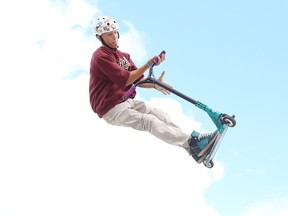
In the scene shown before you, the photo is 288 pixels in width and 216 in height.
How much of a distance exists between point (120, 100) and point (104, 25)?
1.15 metres

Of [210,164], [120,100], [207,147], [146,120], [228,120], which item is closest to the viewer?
[228,120]

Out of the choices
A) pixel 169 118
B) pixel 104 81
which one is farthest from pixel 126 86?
pixel 169 118

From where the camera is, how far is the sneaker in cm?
695

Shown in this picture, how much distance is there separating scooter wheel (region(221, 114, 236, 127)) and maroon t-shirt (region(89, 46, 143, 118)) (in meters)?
1.49

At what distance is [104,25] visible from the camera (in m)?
7.43

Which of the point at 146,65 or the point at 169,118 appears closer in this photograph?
the point at 146,65

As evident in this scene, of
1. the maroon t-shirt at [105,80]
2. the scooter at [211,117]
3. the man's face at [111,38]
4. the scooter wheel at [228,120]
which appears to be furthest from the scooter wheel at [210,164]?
the man's face at [111,38]

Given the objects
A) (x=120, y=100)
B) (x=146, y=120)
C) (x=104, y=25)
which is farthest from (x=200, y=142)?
(x=104, y=25)

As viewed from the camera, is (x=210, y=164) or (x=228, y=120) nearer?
(x=228, y=120)

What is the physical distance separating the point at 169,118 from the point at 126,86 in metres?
0.81

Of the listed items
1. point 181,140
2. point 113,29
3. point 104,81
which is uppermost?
point 113,29

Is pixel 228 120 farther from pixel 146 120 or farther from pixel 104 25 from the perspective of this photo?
pixel 104 25

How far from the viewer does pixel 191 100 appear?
23.1 ft

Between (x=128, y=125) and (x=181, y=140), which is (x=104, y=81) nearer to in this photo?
(x=128, y=125)
